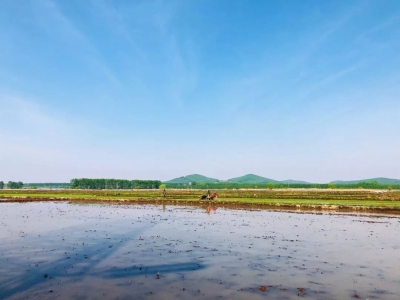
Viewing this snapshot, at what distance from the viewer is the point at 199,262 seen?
18141mm

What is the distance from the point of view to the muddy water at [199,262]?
526 inches

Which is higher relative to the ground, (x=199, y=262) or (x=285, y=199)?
(x=285, y=199)

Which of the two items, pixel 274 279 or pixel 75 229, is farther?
pixel 75 229

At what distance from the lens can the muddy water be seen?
43.9 feet

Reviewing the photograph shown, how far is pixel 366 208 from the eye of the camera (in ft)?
159

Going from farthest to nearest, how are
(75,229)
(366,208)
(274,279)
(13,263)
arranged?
(366,208) → (75,229) → (13,263) → (274,279)

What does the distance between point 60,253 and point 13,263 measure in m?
3.15

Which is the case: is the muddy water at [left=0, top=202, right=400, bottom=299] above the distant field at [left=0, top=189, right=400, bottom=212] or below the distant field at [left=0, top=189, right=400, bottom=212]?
below

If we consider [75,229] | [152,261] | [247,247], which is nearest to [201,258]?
[152,261]

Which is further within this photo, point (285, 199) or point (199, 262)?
point (285, 199)

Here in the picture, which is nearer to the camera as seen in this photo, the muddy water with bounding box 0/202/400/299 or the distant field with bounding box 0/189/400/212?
the muddy water with bounding box 0/202/400/299

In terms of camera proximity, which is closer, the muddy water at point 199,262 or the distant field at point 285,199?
the muddy water at point 199,262

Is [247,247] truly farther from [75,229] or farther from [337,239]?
[75,229]

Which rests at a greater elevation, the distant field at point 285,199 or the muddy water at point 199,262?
the distant field at point 285,199
